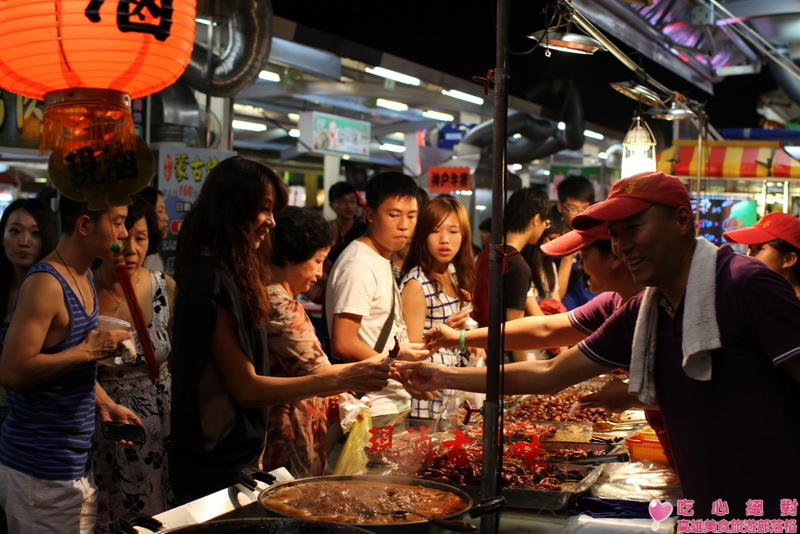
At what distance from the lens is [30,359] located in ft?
8.84

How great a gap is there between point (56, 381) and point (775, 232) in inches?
138

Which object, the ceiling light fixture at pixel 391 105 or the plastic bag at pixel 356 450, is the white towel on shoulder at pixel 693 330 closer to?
the plastic bag at pixel 356 450

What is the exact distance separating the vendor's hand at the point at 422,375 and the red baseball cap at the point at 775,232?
2198mm

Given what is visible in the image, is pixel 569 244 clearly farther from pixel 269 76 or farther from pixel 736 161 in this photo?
A: pixel 269 76

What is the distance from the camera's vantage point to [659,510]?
7.13 feet

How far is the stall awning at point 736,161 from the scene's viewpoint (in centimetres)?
991

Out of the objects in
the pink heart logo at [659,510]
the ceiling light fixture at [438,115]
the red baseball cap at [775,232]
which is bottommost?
the pink heart logo at [659,510]

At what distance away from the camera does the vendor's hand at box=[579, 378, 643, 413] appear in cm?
255

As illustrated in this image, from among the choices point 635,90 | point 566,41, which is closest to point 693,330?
point 566,41

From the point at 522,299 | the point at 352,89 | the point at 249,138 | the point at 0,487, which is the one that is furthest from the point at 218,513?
the point at 249,138

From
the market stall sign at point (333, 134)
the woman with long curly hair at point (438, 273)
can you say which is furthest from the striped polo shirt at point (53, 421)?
the market stall sign at point (333, 134)

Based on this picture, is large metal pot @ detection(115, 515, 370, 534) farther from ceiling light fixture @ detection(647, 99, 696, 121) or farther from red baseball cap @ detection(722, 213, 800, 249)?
ceiling light fixture @ detection(647, 99, 696, 121)

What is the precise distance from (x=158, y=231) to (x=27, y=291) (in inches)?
51.8

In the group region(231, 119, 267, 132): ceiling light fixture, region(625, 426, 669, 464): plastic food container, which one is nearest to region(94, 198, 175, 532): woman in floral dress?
region(625, 426, 669, 464): plastic food container
